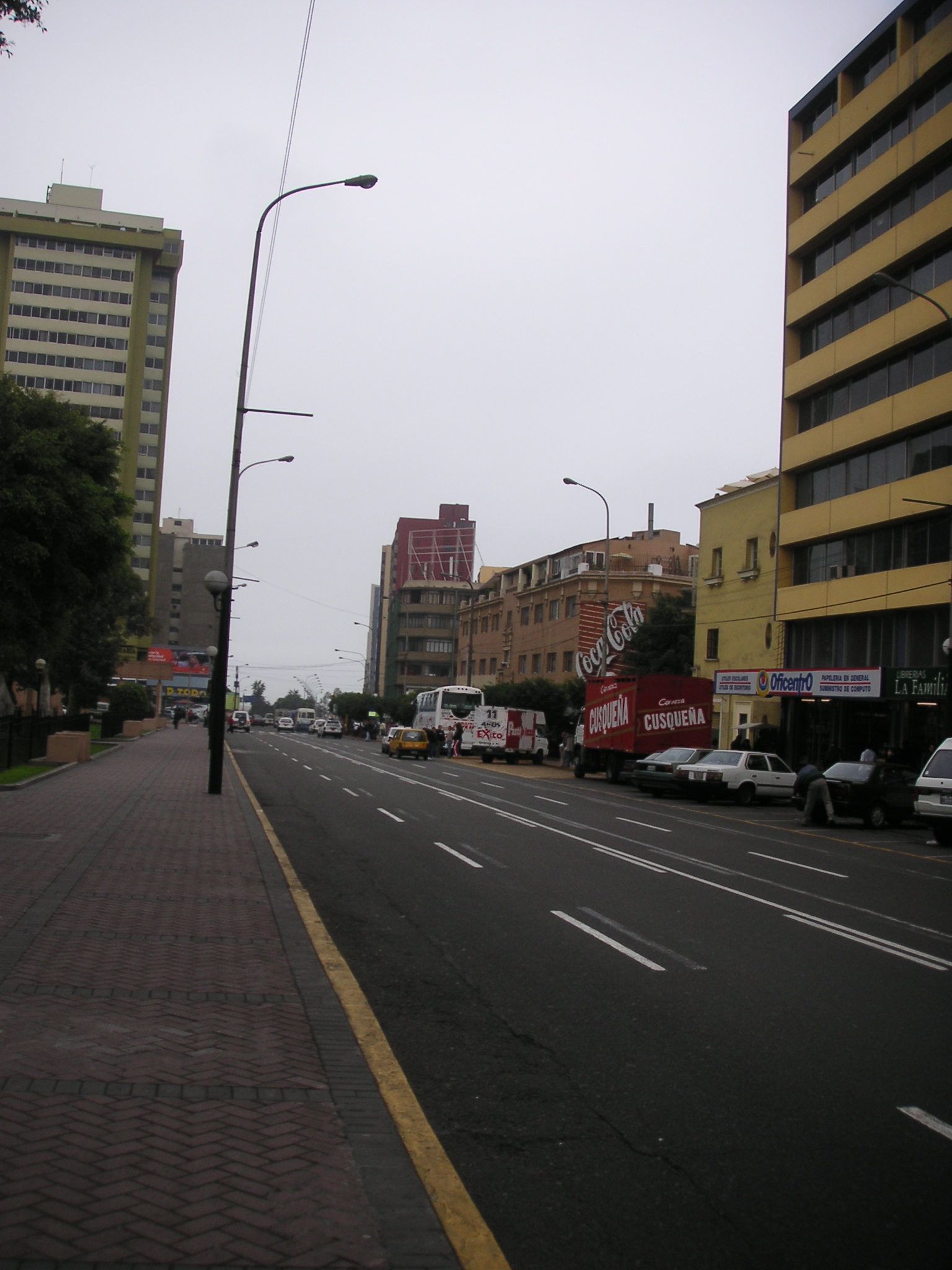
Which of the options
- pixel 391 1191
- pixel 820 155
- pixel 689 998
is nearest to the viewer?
pixel 391 1191

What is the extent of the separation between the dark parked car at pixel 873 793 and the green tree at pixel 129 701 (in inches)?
1712

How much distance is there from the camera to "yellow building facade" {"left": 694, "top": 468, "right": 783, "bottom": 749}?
4141 cm

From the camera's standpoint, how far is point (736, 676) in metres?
40.3

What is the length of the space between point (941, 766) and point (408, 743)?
1271 inches

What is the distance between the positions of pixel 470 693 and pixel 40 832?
151 feet

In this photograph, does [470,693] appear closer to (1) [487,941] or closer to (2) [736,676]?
(2) [736,676]

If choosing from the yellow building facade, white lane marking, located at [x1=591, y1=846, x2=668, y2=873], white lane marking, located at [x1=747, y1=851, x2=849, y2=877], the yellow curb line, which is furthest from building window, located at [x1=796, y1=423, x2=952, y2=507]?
the yellow curb line

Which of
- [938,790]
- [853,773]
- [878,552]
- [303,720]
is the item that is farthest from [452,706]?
[303,720]

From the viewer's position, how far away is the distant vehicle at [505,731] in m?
51.5

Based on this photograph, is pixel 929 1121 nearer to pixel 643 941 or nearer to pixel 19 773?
pixel 643 941

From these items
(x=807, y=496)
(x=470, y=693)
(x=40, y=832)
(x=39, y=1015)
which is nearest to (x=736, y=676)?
(x=807, y=496)

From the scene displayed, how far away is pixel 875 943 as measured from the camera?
9.80 meters

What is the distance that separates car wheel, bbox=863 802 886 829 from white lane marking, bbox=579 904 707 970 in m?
16.3

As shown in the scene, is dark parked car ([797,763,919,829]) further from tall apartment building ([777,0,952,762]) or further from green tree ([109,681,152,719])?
green tree ([109,681,152,719])
